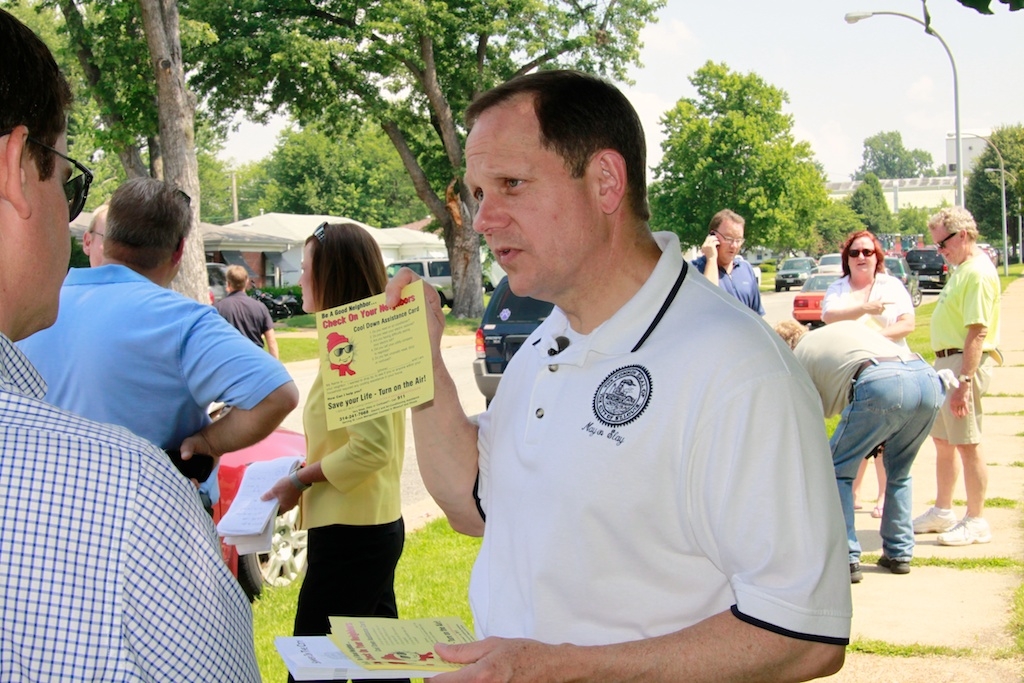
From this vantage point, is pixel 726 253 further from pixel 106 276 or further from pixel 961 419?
pixel 106 276

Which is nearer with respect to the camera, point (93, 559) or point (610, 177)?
point (93, 559)

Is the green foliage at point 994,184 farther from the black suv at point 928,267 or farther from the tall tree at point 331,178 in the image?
the tall tree at point 331,178

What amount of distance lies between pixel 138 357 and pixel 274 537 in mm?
3044

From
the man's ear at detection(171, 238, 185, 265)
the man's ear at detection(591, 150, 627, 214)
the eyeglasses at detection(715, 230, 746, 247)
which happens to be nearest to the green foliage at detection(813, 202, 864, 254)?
the eyeglasses at detection(715, 230, 746, 247)

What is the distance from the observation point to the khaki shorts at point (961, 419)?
6.32m

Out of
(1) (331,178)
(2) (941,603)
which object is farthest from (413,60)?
(1) (331,178)

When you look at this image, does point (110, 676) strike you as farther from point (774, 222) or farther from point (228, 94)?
point (774, 222)

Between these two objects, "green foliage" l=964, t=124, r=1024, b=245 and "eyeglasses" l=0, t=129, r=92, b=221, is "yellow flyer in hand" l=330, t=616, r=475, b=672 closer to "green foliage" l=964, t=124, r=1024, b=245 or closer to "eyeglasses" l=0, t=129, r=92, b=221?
"eyeglasses" l=0, t=129, r=92, b=221

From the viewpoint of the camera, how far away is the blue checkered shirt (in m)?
1.05

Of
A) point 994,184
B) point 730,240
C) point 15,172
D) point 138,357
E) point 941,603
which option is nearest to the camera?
point 15,172

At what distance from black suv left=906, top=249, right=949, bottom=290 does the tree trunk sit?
3385 cm

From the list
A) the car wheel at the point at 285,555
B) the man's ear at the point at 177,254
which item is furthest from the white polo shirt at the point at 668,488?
the car wheel at the point at 285,555

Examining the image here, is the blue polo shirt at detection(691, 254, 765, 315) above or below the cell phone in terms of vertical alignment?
above

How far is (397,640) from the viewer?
79.9 inches
